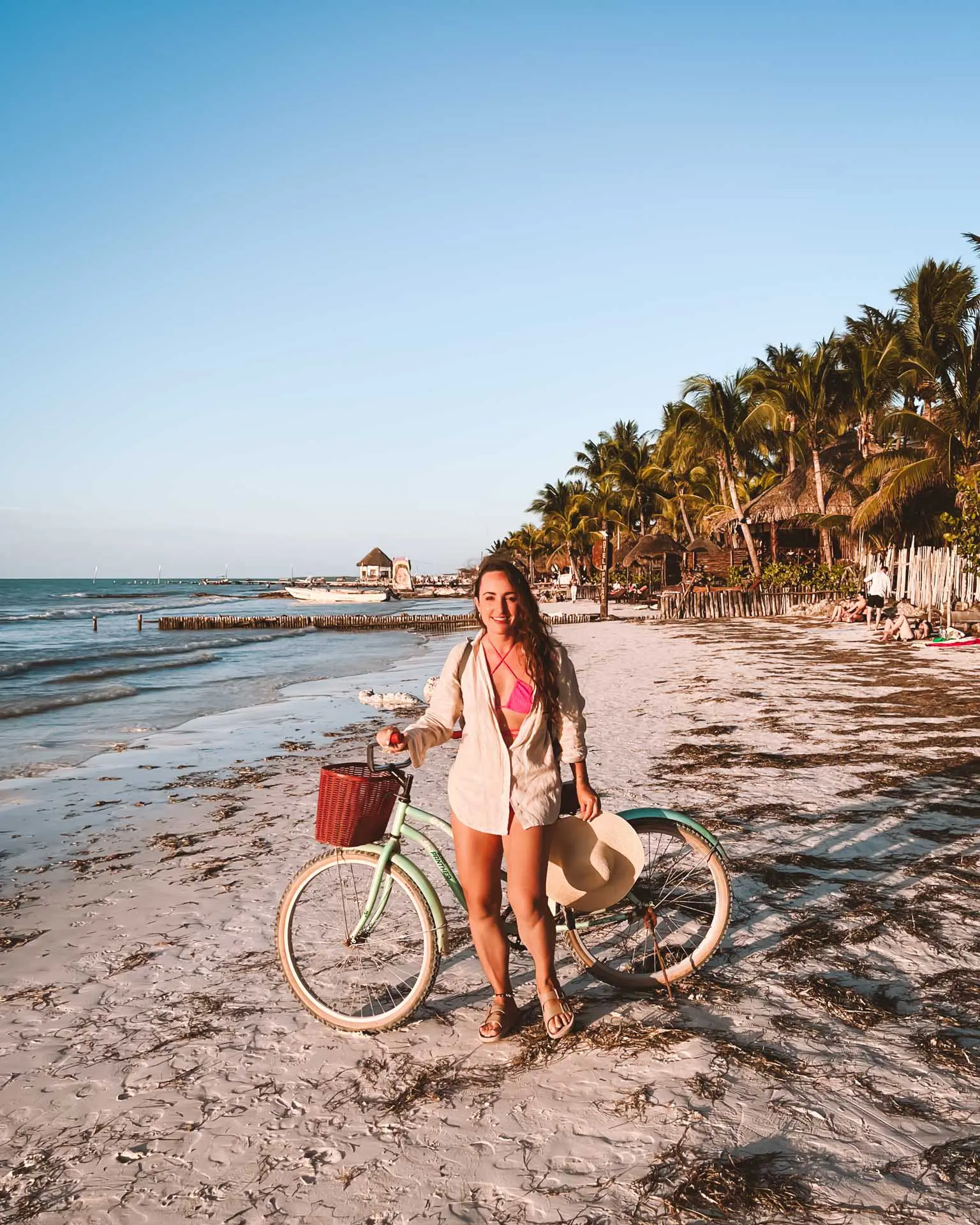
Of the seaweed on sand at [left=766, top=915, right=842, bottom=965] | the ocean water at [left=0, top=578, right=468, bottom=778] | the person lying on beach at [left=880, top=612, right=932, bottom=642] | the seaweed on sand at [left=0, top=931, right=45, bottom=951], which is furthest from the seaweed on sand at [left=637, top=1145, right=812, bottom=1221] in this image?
the person lying on beach at [left=880, top=612, right=932, bottom=642]

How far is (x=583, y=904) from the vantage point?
3.25 meters

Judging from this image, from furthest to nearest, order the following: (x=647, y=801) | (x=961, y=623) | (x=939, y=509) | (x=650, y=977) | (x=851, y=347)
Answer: (x=851, y=347), (x=939, y=509), (x=961, y=623), (x=647, y=801), (x=650, y=977)

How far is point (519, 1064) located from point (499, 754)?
1208 mm

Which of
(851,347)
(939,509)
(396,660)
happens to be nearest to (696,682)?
(396,660)

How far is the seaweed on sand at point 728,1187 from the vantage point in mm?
2217

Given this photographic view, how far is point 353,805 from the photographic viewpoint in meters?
3.03

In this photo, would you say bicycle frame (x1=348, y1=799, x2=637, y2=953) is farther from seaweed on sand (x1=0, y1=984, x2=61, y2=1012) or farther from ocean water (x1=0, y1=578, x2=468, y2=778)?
ocean water (x1=0, y1=578, x2=468, y2=778)

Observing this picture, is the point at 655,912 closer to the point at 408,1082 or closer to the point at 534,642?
the point at 408,1082

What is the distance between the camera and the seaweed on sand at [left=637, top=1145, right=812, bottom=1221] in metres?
2.22

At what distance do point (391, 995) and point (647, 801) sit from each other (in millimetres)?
3419

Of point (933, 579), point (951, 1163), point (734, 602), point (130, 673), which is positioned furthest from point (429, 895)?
point (734, 602)

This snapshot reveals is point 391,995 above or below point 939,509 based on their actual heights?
below

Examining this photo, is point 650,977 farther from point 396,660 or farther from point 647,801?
point 396,660

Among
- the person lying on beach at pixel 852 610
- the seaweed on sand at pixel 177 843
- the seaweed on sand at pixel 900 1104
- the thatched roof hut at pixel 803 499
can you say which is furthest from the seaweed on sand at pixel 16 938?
the thatched roof hut at pixel 803 499
